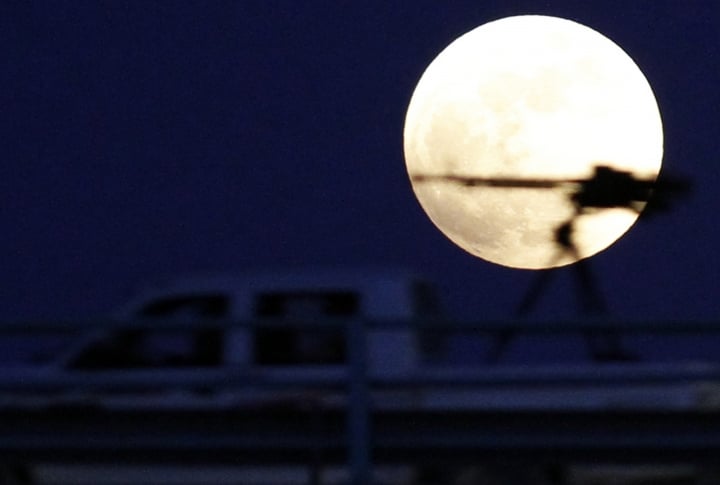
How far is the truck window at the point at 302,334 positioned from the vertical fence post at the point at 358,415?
2001 millimetres

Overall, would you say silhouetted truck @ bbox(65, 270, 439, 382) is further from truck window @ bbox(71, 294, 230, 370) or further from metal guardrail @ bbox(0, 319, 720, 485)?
metal guardrail @ bbox(0, 319, 720, 485)

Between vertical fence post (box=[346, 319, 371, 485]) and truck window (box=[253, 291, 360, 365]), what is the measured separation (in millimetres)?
2001

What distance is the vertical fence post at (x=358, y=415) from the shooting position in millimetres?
7773

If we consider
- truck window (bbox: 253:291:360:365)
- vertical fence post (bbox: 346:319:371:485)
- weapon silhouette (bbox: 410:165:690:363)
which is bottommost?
vertical fence post (bbox: 346:319:371:485)

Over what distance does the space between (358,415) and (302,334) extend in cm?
217

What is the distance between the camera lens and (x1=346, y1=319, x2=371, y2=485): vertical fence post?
7.77 metres

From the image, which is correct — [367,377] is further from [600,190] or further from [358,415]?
[600,190]

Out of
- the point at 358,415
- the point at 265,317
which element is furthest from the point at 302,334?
the point at 358,415

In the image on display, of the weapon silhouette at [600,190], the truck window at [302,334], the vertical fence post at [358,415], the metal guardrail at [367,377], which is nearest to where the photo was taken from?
the metal guardrail at [367,377]

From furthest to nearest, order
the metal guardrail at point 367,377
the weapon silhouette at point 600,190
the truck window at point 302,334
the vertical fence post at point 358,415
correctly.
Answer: the weapon silhouette at point 600,190 → the truck window at point 302,334 → the vertical fence post at point 358,415 → the metal guardrail at point 367,377

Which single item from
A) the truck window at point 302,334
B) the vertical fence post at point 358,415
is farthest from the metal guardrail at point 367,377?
the truck window at point 302,334

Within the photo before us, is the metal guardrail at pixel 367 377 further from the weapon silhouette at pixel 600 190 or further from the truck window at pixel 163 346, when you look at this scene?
the weapon silhouette at pixel 600 190

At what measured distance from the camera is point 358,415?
788 cm

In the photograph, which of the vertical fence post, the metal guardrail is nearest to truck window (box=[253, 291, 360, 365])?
the metal guardrail
